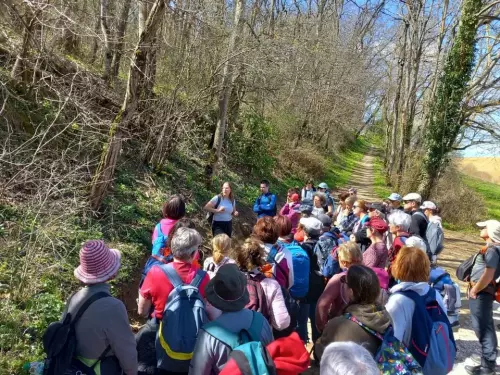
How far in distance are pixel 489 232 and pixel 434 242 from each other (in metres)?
1.70

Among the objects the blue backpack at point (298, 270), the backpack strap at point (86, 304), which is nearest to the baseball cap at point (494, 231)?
the blue backpack at point (298, 270)

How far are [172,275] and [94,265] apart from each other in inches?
26.0

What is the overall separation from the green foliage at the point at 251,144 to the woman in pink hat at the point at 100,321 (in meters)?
11.9

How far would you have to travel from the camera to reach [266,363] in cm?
193

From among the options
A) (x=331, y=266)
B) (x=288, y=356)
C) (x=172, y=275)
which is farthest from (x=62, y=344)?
(x=331, y=266)

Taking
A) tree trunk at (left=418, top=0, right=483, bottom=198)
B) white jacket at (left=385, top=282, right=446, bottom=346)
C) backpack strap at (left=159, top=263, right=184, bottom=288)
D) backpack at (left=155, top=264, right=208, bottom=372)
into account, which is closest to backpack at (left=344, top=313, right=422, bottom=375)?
white jacket at (left=385, top=282, right=446, bottom=346)

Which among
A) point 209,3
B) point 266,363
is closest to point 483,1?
point 209,3

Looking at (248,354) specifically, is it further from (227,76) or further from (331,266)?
(227,76)

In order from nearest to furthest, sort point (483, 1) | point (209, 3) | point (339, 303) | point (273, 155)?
point (339, 303) → point (209, 3) → point (483, 1) → point (273, 155)

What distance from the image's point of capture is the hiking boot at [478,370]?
434 centimetres

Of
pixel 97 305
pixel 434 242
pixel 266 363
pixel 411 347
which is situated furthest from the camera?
pixel 434 242

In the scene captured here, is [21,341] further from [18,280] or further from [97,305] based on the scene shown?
[97,305]

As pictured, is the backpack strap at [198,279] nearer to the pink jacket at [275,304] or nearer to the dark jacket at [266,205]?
the pink jacket at [275,304]

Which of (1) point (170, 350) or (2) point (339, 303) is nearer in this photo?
(1) point (170, 350)
